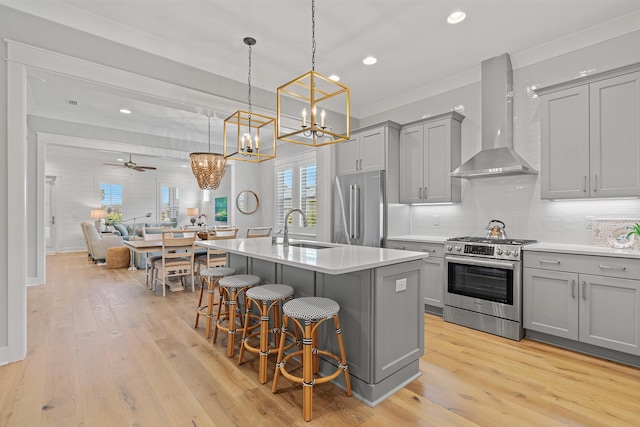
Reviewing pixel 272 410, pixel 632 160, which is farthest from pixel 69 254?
pixel 632 160

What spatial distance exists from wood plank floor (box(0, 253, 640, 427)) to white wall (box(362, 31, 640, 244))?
1317mm

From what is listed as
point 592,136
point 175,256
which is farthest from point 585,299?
point 175,256

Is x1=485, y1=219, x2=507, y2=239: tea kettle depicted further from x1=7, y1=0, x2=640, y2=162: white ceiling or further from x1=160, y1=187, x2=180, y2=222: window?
x1=160, y1=187, x2=180, y2=222: window

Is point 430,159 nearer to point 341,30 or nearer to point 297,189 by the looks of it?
point 341,30

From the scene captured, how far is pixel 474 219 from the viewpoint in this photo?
397 centimetres

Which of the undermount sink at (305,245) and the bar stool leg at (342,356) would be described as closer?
the bar stool leg at (342,356)

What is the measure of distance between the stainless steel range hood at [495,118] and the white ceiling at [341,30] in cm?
15

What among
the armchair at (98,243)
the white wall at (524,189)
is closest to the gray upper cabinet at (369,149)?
the white wall at (524,189)

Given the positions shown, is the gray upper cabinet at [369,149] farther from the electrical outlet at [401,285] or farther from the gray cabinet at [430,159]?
the electrical outlet at [401,285]

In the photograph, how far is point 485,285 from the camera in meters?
3.25

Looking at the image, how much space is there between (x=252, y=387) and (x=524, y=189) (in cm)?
348

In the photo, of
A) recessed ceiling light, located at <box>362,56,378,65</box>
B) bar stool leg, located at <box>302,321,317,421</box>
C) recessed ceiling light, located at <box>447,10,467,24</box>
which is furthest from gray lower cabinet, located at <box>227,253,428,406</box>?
recessed ceiling light, located at <box>362,56,378,65</box>

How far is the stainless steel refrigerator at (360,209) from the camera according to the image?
429cm

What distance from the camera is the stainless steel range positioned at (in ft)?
9.95
